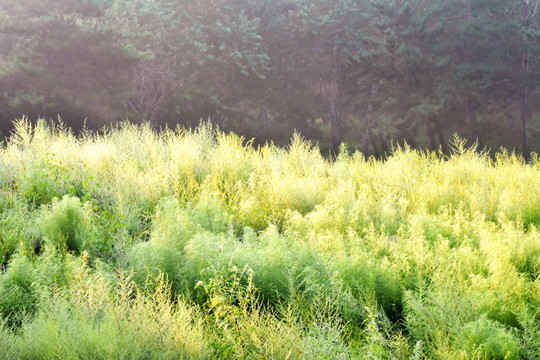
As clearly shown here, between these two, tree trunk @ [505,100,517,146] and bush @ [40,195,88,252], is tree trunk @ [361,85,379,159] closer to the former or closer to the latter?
tree trunk @ [505,100,517,146]

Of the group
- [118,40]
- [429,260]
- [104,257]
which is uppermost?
[118,40]

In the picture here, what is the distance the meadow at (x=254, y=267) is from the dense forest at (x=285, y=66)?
42.1 ft

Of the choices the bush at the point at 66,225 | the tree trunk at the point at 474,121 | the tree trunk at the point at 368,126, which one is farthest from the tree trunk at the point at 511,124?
the bush at the point at 66,225

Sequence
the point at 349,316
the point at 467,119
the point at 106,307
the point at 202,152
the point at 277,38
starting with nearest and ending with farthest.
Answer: the point at 106,307, the point at 349,316, the point at 202,152, the point at 467,119, the point at 277,38

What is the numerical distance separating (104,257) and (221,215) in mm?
1387

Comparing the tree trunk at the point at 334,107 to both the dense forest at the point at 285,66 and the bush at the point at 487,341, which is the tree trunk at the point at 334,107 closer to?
the dense forest at the point at 285,66

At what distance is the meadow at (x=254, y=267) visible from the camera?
114 inches

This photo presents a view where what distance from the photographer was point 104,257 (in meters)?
4.67

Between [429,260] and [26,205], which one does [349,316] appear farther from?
[26,205]

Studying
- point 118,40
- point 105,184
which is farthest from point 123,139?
point 118,40

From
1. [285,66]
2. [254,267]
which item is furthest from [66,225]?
[285,66]

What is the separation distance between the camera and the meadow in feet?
9.54

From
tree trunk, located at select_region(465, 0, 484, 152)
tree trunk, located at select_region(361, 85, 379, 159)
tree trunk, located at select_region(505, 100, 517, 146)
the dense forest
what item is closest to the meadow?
the dense forest

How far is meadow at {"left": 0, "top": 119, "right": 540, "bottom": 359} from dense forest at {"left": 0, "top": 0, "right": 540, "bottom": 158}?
12.8 m
